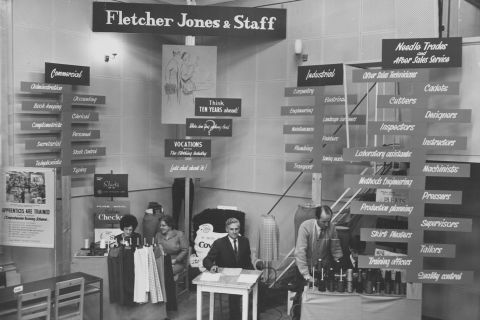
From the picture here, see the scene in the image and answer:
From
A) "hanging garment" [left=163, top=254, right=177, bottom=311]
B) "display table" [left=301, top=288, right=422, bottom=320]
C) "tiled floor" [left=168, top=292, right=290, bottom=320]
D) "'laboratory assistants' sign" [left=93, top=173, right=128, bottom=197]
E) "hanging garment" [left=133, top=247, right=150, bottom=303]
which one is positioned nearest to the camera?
"display table" [left=301, top=288, right=422, bottom=320]

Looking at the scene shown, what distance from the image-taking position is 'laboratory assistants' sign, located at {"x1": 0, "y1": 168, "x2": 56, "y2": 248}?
235 inches

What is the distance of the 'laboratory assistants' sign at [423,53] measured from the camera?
4848 mm

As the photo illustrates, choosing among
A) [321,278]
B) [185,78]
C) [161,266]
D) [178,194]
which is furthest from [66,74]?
[321,278]

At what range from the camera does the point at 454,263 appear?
20.6 feet

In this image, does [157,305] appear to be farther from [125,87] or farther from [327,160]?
[125,87]

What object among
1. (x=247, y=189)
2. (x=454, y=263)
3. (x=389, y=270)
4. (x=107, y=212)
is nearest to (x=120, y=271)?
(x=107, y=212)

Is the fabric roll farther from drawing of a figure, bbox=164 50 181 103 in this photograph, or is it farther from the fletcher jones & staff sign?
the fletcher jones & staff sign

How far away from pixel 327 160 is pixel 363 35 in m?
1.94

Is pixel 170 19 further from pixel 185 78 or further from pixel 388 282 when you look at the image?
pixel 388 282

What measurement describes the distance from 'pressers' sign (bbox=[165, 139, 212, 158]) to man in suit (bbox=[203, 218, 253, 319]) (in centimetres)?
154

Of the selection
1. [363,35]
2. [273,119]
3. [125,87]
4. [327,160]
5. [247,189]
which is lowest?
[247,189]

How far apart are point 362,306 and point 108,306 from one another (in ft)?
9.22

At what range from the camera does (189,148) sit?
7176 millimetres

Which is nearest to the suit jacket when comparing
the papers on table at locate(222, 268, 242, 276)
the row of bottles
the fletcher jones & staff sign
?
the papers on table at locate(222, 268, 242, 276)
